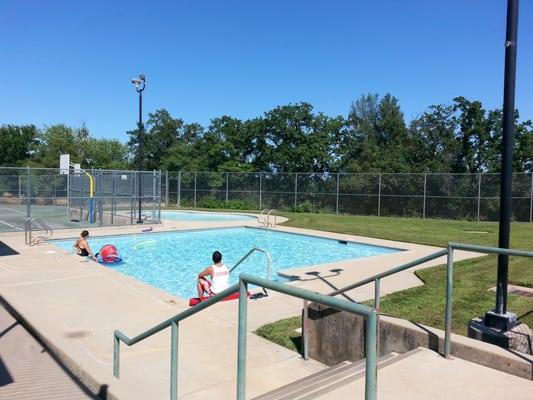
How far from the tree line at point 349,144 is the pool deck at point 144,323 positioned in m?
26.3

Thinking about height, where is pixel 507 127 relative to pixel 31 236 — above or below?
above

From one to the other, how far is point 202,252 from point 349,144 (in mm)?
27696

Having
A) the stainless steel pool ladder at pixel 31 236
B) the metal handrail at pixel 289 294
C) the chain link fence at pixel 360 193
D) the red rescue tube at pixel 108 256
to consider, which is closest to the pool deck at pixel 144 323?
the metal handrail at pixel 289 294

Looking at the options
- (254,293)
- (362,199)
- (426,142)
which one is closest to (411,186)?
(362,199)

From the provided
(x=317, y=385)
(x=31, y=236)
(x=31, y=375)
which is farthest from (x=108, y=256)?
(x=317, y=385)

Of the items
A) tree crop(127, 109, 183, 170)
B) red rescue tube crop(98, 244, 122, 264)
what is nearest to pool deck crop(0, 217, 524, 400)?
red rescue tube crop(98, 244, 122, 264)

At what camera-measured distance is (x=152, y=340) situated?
587 centimetres

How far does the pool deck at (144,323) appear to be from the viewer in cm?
464

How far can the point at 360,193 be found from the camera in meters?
28.8

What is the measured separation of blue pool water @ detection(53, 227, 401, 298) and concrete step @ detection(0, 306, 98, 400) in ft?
15.7

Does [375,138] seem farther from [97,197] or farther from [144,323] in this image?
[144,323]

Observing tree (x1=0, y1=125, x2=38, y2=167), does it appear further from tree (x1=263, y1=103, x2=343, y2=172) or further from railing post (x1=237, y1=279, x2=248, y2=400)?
railing post (x1=237, y1=279, x2=248, y2=400)

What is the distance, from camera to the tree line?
35.0 meters

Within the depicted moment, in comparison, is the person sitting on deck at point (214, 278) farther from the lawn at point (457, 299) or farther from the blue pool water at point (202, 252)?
the blue pool water at point (202, 252)
